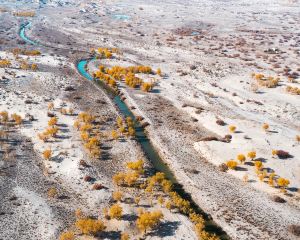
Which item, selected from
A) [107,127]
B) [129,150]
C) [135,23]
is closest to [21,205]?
[129,150]

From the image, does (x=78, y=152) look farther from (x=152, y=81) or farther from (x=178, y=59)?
(x=178, y=59)

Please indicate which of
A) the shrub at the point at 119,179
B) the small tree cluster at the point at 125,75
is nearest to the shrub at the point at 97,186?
the shrub at the point at 119,179

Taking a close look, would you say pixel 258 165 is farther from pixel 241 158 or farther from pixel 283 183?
pixel 283 183

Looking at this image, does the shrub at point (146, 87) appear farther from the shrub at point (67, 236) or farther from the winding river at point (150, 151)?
the shrub at point (67, 236)

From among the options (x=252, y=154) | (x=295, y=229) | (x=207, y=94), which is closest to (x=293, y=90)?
(x=207, y=94)

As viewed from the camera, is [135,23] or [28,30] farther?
[135,23]

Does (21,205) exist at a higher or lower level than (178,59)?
lower
